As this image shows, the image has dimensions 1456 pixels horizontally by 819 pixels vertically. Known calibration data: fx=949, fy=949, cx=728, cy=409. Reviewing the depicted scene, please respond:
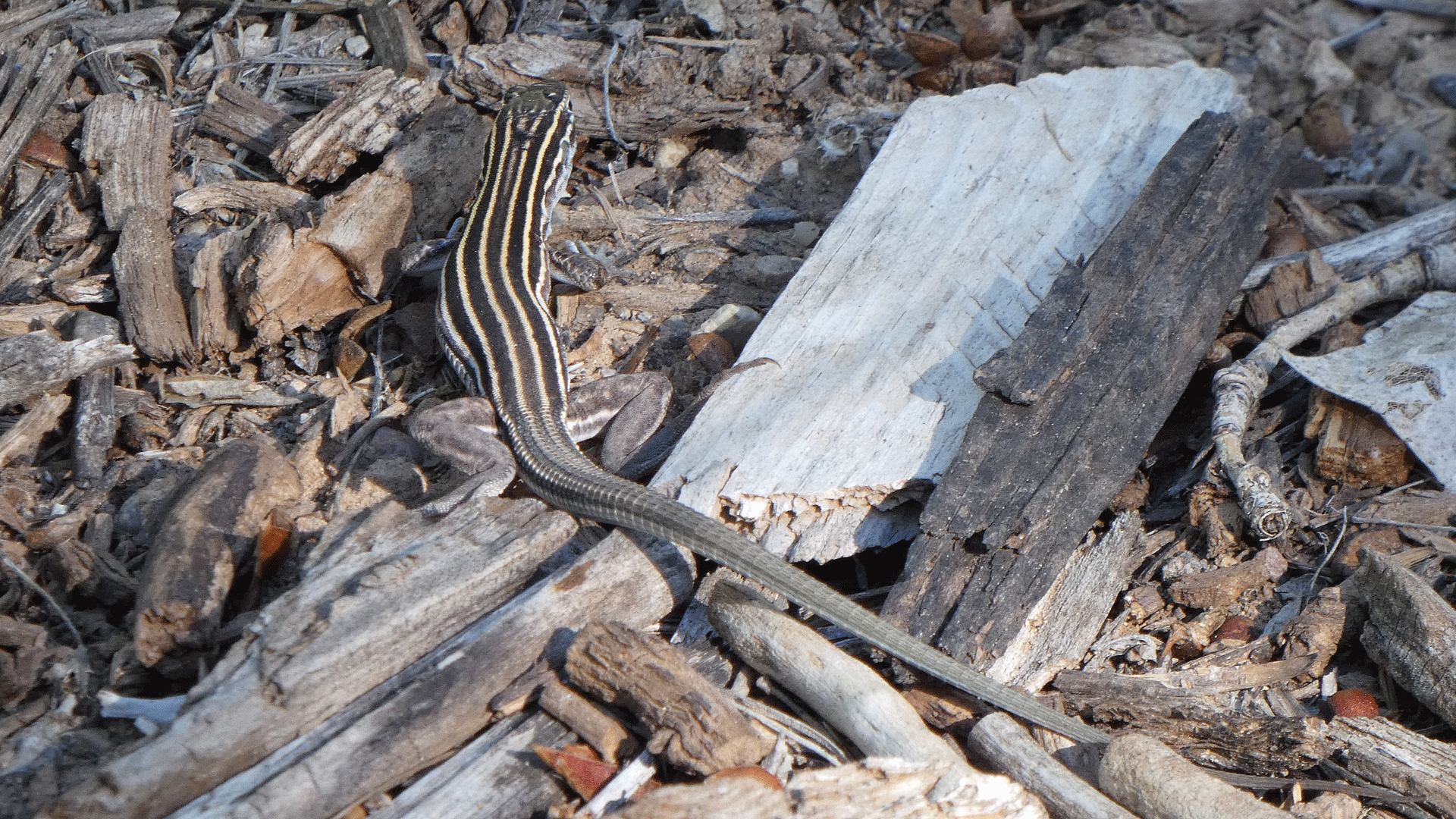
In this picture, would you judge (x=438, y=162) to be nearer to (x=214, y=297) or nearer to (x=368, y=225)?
(x=368, y=225)

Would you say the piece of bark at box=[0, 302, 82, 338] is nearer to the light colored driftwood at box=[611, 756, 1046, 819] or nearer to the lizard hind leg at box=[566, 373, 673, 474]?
the lizard hind leg at box=[566, 373, 673, 474]

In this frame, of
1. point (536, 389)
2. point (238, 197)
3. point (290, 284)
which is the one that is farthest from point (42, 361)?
point (536, 389)

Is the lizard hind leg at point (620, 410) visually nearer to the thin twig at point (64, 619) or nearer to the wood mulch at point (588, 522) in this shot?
the wood mulch at point (588, 522)

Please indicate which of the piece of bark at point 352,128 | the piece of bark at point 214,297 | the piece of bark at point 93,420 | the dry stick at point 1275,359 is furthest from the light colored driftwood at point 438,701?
the piece of bark at point 352,128

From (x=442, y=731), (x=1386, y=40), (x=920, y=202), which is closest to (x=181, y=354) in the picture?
(x=442, y=731)

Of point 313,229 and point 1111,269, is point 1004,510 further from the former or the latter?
point 313,229

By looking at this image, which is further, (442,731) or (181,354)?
(181,354)
